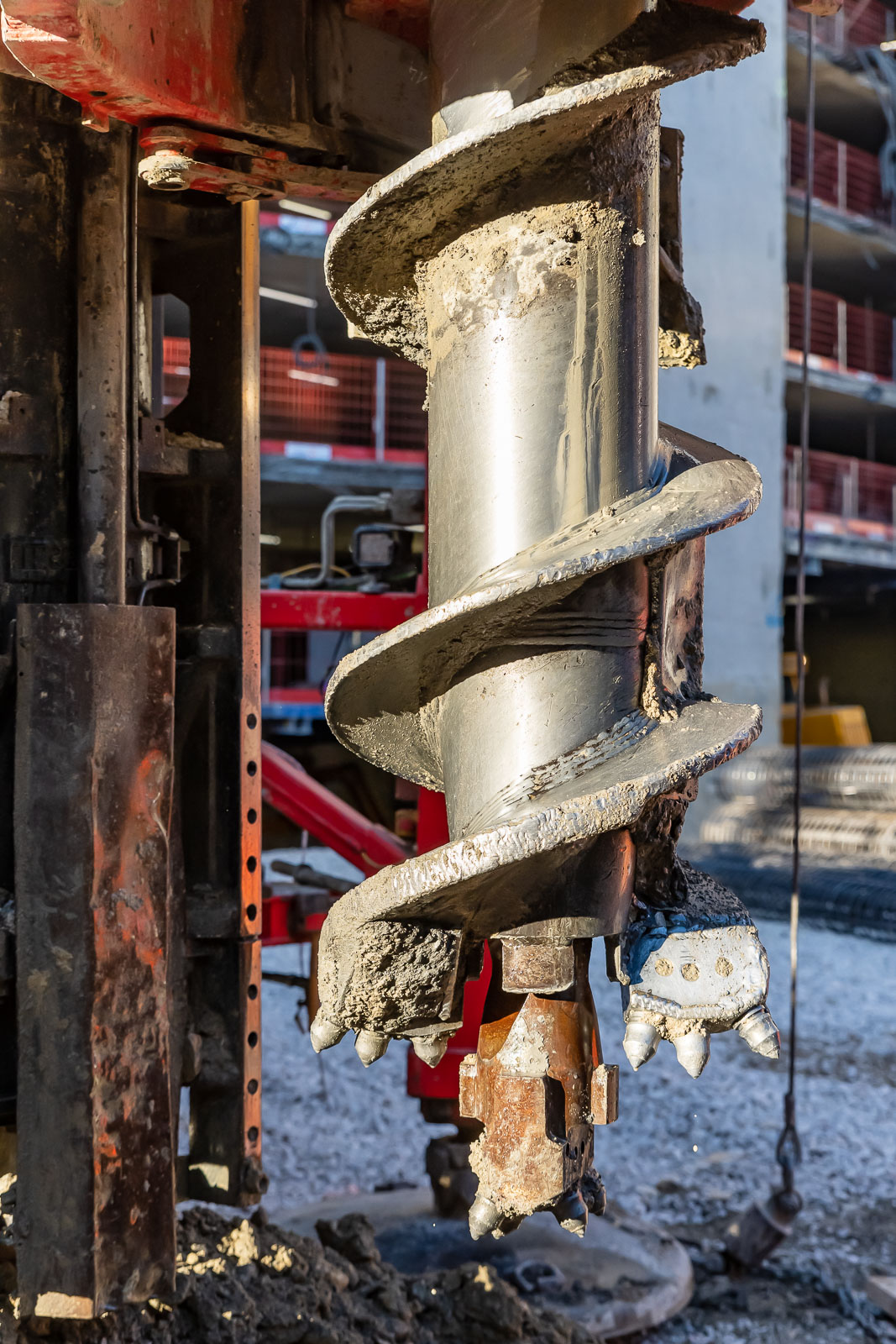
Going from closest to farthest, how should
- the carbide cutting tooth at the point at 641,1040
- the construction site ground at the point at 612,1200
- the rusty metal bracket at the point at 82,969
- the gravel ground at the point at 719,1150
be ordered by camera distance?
the carbide cutting tooth at the point at 641,1040 < the rusty metal bracket at the point at 82,969 < the construction site ground at the point at 612,1200 < the gravel ground at the point at 719,1150

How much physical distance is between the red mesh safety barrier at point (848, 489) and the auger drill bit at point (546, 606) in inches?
474

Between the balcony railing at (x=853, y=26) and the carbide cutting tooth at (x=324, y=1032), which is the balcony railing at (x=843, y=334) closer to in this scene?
the balcony railing at (x=853, y=26)

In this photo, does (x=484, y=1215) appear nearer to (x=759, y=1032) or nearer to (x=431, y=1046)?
(x=431, y=1046)

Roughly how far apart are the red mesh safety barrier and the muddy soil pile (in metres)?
11.0

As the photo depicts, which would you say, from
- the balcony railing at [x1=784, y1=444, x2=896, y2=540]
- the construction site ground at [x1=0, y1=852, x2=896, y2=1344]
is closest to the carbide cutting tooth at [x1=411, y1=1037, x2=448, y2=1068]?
the construction site ground at [x1=0, y1=852, x2=896, y2=1344]

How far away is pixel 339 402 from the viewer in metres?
11.3

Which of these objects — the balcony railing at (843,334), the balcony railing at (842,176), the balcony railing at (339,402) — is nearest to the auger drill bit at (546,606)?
the balcony railing at (339,402)

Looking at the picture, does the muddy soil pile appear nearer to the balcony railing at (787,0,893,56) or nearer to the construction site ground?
the construction site ground

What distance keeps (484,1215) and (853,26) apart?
51.3 feet

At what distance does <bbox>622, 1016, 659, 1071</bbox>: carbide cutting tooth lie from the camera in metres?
0.97

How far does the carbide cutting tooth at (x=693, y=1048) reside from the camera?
97cm

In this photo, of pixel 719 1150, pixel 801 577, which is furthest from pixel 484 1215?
pixel 719 1150

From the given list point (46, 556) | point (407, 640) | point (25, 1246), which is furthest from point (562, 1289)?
point (407, 640)

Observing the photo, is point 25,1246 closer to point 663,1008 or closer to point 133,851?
point 133,851
